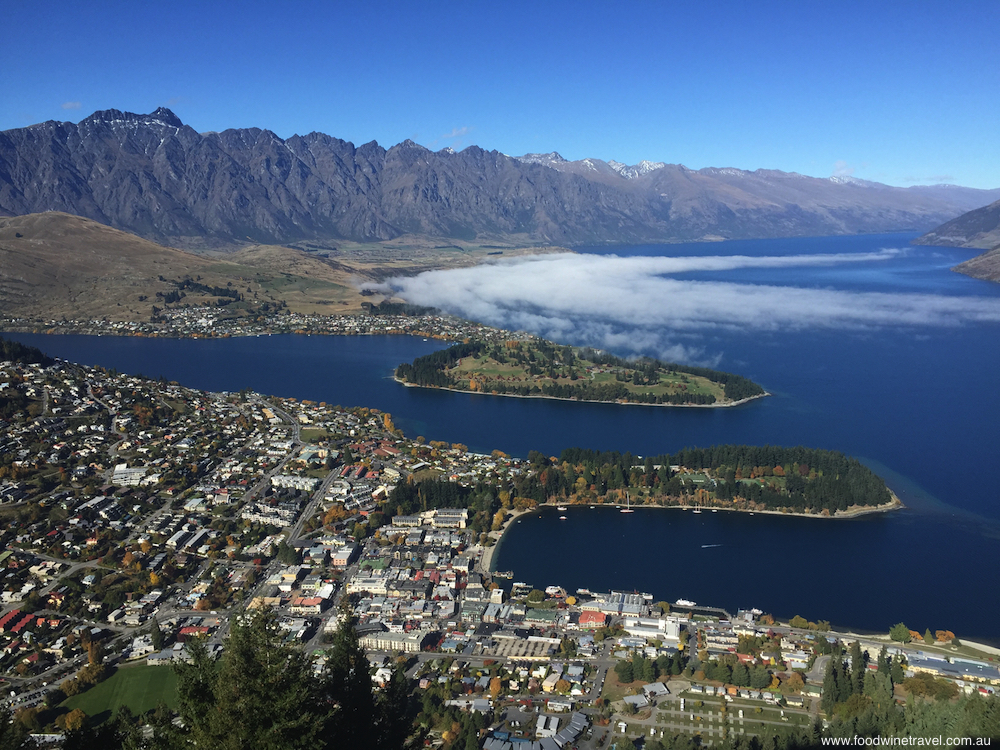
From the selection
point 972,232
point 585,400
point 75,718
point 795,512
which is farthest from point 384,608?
point 972,232

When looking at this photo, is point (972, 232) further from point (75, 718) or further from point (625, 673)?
point (75, 718)

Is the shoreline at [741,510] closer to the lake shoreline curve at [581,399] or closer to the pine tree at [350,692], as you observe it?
the lake shoreline curve at [581,399]

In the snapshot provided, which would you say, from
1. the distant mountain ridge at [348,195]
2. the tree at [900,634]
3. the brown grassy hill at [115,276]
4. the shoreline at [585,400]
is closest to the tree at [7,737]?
the tree at [900,634]

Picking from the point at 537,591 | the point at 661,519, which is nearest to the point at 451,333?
the point at 661,519

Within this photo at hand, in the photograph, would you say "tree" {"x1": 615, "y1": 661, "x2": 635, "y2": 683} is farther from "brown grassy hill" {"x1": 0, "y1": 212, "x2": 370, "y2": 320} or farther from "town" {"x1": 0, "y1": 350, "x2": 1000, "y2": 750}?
"brown grassy hill" {"x1": 0, "y1": 212, "x2": 370, "y2": 320}

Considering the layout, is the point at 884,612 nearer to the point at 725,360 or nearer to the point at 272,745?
the point at 272,745

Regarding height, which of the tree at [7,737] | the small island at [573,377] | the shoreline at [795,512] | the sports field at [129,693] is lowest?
the shoreline at [795,512]

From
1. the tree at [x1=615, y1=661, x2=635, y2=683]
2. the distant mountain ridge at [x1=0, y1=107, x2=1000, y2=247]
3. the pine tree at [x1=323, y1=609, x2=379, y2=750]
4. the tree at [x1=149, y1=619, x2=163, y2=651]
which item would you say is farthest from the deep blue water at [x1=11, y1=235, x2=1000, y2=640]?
the distant mountain ridge at [x1=0, y1=107, x2=1000, y2=247]
